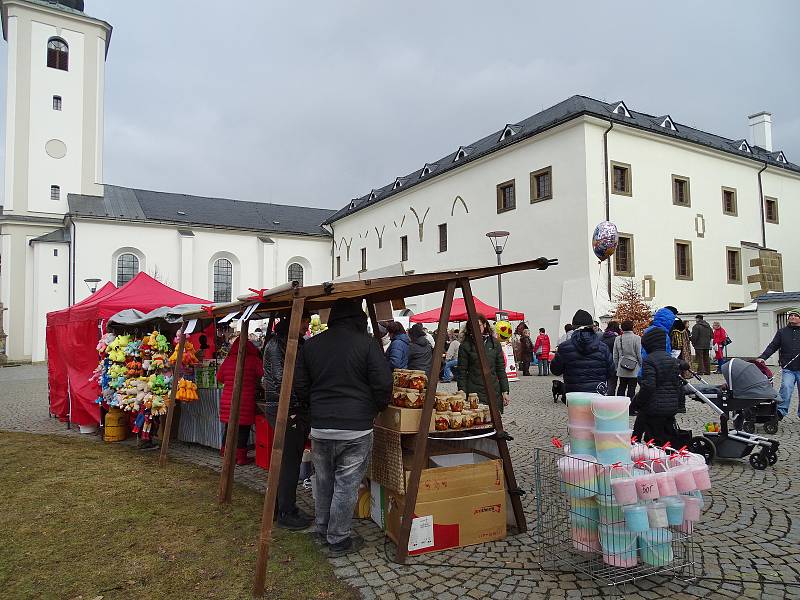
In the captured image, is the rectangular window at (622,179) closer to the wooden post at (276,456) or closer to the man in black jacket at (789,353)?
the man in black jacket at (789,353)

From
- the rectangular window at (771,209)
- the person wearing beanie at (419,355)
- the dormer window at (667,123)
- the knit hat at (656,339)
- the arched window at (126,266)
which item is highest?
the dormer window at (667,123)

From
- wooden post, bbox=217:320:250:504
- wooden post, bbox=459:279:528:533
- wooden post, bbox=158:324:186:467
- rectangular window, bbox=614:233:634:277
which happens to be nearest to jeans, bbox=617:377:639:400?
wooden post, bbox=459:279:528:533

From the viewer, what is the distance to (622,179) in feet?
81.0

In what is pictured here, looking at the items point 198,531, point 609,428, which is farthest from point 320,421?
point 609,428

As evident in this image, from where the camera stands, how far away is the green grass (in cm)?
402

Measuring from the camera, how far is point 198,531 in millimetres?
5074

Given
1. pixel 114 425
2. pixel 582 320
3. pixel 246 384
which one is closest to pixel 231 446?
pixel 246 384

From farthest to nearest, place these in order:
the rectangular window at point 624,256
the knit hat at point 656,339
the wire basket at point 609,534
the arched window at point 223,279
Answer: the arched window at point 223,279 → the rectangular window at point 624,256 → the knit hat at point 656,339 → the wire basket at point 609,534

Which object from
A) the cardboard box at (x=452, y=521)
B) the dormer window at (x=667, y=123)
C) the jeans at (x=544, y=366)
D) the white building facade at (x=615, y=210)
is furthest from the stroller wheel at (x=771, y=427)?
the dormer window at (x=667, y=123)

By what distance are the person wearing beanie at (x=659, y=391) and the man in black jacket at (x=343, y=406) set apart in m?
2.96

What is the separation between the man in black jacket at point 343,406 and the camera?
4.42m

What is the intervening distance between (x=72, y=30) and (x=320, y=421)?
48338mm

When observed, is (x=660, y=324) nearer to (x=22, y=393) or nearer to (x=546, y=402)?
(x=546, y=402)

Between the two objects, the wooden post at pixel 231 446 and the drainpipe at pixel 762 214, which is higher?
the drainpipe at pixel 762 214
